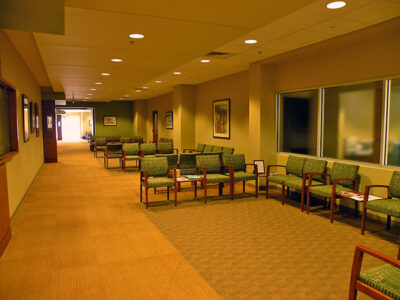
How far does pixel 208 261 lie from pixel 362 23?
3.88 metres

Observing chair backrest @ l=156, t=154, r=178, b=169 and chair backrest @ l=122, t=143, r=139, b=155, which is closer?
chair backrest @ l=156, t=154, r=178, b=169

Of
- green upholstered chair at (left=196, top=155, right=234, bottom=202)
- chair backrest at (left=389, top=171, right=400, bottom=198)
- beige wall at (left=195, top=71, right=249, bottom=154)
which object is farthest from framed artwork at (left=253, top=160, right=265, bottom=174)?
chair backrest at (left=389, top=171, right=400, bottom=198)

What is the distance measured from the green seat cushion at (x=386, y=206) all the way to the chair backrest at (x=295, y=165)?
202 centimetres

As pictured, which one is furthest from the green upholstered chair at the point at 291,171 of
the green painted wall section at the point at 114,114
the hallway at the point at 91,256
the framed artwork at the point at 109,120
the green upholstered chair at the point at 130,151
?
the framed artwork at the point at 109,120

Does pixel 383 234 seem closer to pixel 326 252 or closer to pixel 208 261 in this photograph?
pixel 326 252

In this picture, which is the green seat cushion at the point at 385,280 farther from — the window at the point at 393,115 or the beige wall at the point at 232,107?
the beige wall at the point at 232,107

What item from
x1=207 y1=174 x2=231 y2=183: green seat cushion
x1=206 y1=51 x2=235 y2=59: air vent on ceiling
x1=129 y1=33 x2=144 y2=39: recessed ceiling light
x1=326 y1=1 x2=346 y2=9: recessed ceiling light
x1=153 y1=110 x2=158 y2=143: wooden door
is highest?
x1=206 y1=51 x2=235 y2=59: air vent on ceiling

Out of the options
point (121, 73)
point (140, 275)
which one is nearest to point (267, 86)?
point (121, 73)

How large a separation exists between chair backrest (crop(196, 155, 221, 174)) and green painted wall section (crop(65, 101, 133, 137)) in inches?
562

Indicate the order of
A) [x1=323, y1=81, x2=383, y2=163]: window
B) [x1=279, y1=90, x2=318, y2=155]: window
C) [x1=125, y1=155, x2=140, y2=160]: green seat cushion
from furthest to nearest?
[x1=125, y1=155, x2=140, y2=160]: green seat cushion, [x1=323, y1=81, x2=383, y2=163]: window, [x1=279, y1=90, x2=318, y2=155]: window

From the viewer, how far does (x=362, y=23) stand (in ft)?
14.9

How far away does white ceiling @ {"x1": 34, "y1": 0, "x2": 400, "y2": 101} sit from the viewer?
3205 mm

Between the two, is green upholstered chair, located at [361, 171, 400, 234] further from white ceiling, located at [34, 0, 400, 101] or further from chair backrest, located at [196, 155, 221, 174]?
chair backrest, located at [196, 155, 221, 174]

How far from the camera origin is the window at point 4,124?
4367 mm
